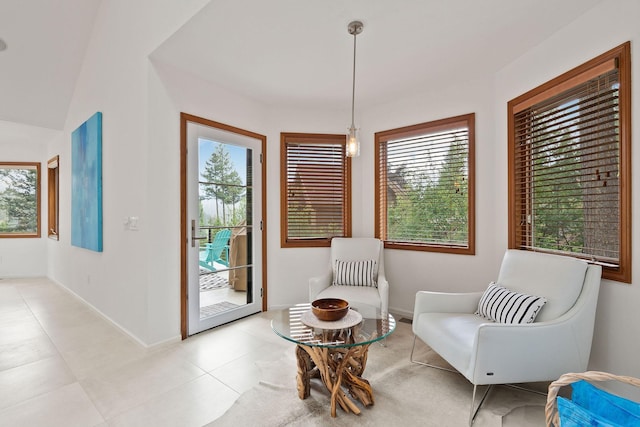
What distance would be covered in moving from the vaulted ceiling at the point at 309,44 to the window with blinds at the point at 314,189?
1.51ft

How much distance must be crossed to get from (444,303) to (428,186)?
1.41m

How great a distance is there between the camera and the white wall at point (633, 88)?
178cm

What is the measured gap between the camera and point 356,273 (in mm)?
3201

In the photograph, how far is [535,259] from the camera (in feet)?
7.13

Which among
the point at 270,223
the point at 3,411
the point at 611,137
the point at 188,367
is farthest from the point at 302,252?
the point at 611,137

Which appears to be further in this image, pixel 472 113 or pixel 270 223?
pixel 270 223

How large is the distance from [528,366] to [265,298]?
2588 mm

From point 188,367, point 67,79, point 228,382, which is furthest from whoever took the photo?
point 67,79

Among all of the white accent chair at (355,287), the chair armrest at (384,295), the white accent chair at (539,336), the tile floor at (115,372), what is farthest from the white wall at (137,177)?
the white accent chair at (539,336)

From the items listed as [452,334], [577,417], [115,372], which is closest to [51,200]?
[115,372]

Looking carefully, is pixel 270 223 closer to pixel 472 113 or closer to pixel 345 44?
pixel 345 44

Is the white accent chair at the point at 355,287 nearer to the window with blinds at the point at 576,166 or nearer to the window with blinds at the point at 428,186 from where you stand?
the window with blinds at the point at 428,186

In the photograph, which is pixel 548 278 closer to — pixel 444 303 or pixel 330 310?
pixel 444 303

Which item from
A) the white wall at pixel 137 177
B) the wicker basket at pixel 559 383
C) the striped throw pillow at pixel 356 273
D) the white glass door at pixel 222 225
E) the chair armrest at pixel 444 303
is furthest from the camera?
the striped throw pillow at pixel 356 273
